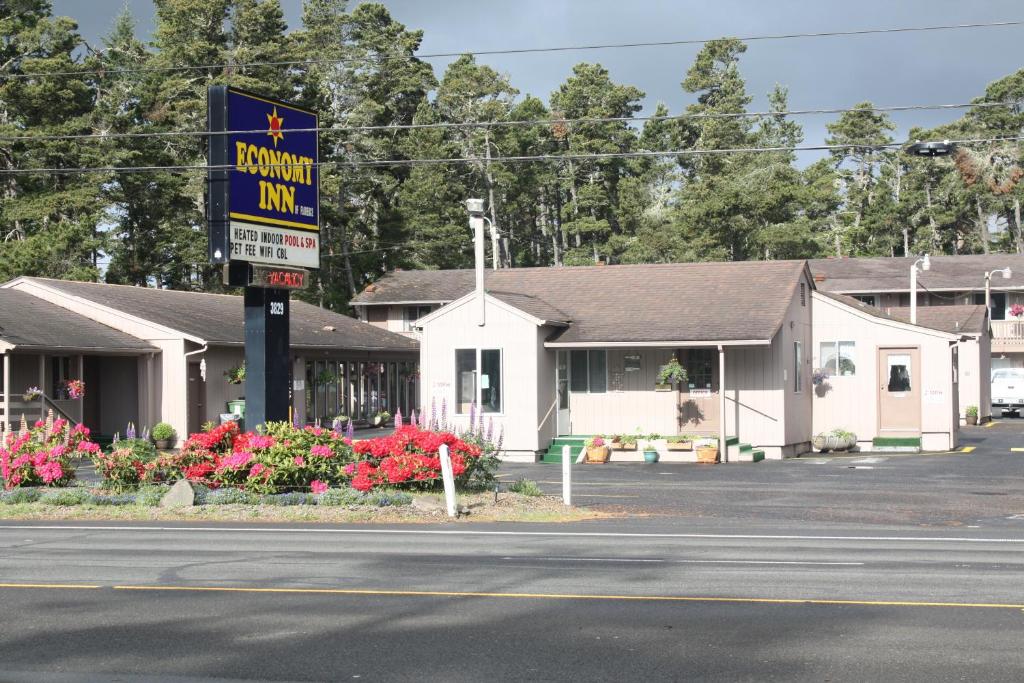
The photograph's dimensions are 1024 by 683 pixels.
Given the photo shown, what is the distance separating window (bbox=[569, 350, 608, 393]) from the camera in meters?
33.6

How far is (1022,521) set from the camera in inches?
756

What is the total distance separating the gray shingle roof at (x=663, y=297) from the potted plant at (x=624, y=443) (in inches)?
95.7

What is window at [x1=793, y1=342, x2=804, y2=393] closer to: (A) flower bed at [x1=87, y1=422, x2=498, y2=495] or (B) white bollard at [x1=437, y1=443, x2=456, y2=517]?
(A) flower bed at [x1=87, y1=422, x2=498, y2=495]

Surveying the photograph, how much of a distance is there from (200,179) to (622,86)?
32271 millimetres

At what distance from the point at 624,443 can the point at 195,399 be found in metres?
13.2

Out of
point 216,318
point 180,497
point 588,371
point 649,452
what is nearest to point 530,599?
point 180,497

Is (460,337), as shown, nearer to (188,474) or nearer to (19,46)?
(188,474)

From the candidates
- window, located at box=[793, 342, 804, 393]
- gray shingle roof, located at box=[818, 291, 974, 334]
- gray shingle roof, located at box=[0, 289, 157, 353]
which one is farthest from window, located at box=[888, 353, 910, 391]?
gray shingle roof, located at box=[0, 289, 157, 353]

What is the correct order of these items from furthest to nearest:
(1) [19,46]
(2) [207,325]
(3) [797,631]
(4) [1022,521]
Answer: (1) [19,46], (2) [207,325], (4) [1022,521], (3) [797,631]

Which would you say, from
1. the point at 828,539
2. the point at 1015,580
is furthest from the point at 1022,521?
the point at 1015,580

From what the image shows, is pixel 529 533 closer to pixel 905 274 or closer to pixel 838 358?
pixel 838 358

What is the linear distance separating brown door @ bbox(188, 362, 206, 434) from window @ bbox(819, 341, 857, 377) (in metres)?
17.7

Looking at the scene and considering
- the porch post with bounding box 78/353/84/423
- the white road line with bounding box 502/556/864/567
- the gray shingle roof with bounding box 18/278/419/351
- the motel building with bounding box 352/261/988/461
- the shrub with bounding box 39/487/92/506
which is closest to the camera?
the white road line with bounding box 502/556/864/567

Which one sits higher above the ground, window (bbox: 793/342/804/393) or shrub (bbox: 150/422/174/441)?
window (bbox: 793/342/804/393)
